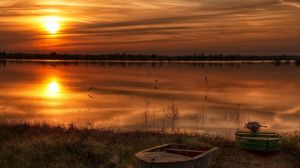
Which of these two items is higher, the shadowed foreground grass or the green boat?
the green boat

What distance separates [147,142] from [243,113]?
15244 millimetres

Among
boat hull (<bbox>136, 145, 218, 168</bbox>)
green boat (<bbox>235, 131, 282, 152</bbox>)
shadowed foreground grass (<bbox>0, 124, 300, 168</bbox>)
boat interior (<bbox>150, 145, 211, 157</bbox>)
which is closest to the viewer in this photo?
boat hull (<bbox>136, 145, 218, 168</bbox>)

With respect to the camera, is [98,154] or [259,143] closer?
[98,154]

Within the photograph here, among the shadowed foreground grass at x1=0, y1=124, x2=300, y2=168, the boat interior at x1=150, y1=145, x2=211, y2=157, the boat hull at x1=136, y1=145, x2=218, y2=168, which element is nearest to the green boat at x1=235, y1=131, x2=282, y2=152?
the shadowed foreground grass at x1=0, y1=124, x2=300, y2=168

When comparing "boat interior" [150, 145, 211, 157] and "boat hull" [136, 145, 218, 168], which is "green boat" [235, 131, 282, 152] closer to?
"boat interior" [150, 145, 211, 157]

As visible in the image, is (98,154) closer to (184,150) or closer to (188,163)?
(184,150)

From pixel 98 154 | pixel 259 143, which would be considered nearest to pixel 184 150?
pixel 98 154

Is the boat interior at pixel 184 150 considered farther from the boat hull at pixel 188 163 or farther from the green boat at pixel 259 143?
the green boat at pixel 259 143

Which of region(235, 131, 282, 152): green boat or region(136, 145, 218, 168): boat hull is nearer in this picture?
region(136, 145, 218, 168): boat hull

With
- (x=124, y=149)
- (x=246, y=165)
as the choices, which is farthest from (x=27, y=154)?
(x=246, y=165)

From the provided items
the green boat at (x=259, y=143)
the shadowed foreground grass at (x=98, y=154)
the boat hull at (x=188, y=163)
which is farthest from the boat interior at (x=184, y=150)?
the green boat at (x=259, y=143)

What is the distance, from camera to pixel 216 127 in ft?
74.0

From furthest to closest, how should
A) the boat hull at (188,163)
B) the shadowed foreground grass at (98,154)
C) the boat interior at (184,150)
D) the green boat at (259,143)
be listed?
1. the green boat at (259,143)
2. the shadowed foreground grass at (98,154)
3. the boat interior at (184,150)
4. the boat hull at (188,163)

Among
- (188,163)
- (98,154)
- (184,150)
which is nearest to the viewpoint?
(188,163)
